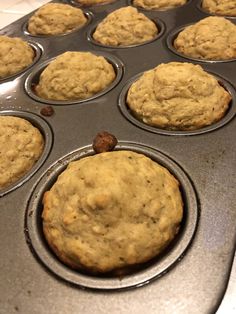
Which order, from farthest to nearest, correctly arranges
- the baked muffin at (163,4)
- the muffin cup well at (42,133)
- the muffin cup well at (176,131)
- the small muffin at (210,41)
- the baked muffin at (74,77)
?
the baked muffin at (163,4), the small muffin at (210,41), the baked muffin at (74,77), the muffin cup well at (176,131), the muffin cup well at (42,133)

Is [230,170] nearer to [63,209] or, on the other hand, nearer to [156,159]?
[156,159]

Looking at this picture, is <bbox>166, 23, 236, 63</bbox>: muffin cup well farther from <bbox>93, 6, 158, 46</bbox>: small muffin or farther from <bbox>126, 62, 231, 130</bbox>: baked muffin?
<bbox>126, 62, 231, 130</bbox>: baked muffin

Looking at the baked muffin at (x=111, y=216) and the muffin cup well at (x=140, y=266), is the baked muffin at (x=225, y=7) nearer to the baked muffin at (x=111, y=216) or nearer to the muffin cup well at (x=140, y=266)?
the muffin cup well at (x=140, y=266)

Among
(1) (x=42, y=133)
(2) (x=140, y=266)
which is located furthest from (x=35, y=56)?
(2) (x=140, y=266)

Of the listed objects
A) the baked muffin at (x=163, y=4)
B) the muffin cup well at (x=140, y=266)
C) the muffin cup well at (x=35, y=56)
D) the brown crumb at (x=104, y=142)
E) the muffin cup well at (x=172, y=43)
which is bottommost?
→ the muffin cup well at (x=140, y=266)

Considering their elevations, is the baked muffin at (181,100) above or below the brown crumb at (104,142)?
above

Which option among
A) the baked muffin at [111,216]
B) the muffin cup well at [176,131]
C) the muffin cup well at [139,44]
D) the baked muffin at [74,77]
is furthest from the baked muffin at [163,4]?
the baked muffin at [111,216]

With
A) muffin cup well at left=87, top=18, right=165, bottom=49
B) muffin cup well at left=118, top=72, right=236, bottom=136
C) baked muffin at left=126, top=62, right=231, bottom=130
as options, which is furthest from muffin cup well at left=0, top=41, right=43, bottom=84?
baked muffin at left=126, top=62, right=231, bottom=130
